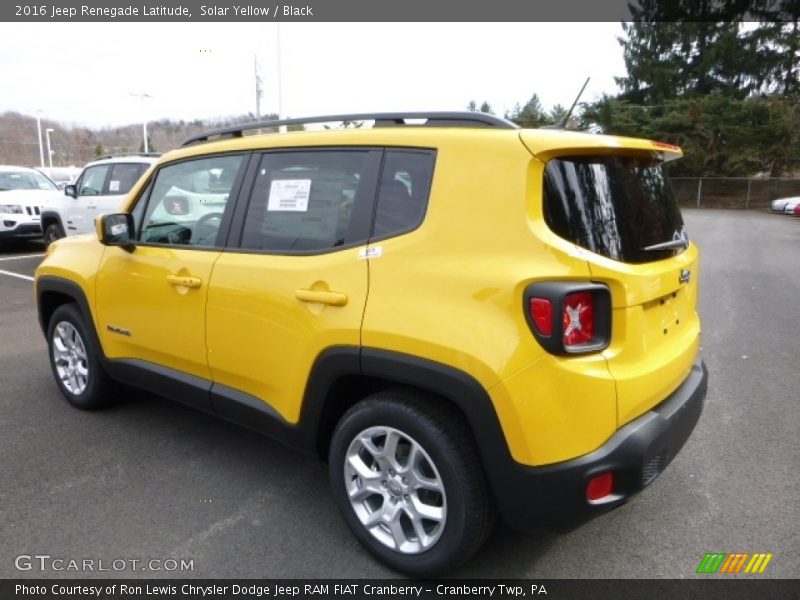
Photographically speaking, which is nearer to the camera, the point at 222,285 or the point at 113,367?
the point at 222,285

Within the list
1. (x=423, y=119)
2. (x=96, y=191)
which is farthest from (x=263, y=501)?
(x=96, y=191)

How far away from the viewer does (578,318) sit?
2.05 metres

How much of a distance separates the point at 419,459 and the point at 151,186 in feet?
8.00

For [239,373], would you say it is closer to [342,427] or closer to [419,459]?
[342,427]

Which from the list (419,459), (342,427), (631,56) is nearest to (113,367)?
(342,427)

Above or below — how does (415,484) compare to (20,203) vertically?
below

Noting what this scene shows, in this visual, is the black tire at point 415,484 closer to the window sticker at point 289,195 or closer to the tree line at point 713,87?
the window sticker at point 289,195

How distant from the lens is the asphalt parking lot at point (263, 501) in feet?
8.37

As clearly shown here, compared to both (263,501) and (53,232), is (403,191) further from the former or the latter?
(53,232)

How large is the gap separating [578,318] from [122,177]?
893 cm

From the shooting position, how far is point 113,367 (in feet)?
12.3

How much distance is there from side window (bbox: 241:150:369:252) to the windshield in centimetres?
1179

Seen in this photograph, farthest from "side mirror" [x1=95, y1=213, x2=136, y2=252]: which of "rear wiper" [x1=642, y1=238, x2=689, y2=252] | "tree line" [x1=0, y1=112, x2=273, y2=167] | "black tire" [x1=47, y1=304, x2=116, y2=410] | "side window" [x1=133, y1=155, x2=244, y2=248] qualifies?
"tree line" [x1=0, y1=112, x2=273, y2=167]

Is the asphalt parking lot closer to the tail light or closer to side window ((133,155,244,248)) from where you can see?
the tail light
